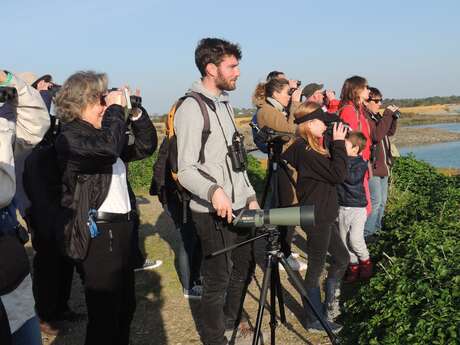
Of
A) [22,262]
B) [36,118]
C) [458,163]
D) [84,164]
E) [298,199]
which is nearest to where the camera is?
[22,262]

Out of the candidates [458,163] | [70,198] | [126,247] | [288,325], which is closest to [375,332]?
[288,325]

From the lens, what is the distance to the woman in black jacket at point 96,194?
2.87 meters

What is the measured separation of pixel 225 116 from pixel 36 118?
1.25 meters

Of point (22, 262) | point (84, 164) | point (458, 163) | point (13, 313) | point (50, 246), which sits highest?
point (84, 164)

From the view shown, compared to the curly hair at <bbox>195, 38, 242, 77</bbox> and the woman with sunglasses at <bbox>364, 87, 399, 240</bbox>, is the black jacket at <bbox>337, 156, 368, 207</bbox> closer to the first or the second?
the woman with sunglasses at <bbox>364, 87, 399, 240</bbox>

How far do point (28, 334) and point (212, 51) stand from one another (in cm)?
203

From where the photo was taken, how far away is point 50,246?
4.06 m

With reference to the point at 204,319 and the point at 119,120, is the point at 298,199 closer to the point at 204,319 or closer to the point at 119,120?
the point at 204,319

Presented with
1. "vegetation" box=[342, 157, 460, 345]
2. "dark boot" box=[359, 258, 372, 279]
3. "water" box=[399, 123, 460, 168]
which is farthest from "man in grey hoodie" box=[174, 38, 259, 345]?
"water" box=[399, 123, 460, 168]

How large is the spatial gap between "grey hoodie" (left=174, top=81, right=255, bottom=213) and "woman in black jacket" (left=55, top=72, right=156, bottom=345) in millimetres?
398

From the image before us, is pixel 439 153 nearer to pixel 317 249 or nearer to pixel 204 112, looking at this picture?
pixel 317 249

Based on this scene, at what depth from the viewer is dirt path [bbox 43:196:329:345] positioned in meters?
4.09

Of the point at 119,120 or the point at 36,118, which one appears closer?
the point at 36,118

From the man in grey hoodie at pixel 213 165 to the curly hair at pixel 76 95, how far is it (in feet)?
1.81
